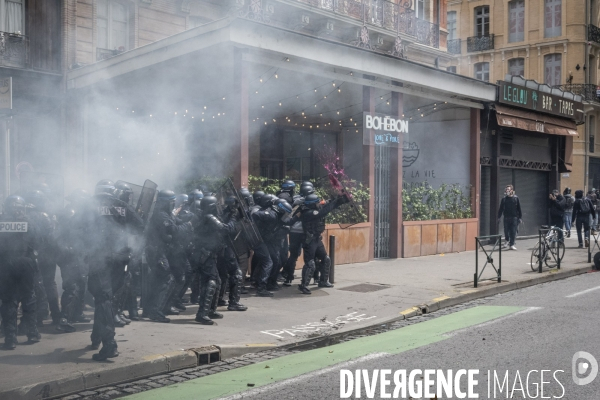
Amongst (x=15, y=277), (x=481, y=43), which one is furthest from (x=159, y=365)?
(x=481, y=43)

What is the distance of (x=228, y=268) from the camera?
825 cm

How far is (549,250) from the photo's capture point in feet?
42.4

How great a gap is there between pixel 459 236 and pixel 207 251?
1023cm

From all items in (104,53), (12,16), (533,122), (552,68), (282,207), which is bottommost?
(282,207)

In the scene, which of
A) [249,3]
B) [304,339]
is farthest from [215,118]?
[304,339]

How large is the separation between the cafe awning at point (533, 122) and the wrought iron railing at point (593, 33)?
13.9 meters

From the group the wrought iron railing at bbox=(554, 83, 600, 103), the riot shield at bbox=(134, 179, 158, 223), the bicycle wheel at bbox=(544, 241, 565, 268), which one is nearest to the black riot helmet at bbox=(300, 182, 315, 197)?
the riot shield at bbox=(134, 179, 158, 223)

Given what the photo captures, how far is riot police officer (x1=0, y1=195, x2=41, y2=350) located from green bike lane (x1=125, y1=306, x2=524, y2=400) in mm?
1963

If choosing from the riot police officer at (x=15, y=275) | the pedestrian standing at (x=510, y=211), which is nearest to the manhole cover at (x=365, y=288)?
the riot police officer at (x=15, y=275)

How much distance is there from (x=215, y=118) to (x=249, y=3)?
286cm

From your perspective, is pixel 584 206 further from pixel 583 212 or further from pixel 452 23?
pixel 452 23

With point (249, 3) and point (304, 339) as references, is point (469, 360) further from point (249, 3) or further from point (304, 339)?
point (249, 3)

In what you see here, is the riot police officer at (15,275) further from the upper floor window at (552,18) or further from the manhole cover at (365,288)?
the upper floor window at (552,18)

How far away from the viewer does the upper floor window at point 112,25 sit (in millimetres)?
16672
